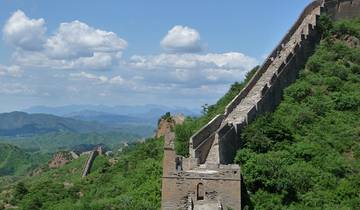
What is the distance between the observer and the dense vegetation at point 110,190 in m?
27.6

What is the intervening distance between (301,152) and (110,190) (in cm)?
1263

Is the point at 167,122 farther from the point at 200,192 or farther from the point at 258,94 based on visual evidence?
the point at 200,192

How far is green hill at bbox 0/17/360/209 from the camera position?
25.4m

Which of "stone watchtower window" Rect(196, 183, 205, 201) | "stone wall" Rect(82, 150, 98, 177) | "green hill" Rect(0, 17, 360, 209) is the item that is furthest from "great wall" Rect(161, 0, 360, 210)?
"stone wall" Rect(82, 150, 98, 177)

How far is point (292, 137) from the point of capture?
30391 mm

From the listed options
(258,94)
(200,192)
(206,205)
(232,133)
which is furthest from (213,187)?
(258,94)

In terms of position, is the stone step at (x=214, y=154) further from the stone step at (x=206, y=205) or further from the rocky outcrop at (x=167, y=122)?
the rocky outcrop at (x=167, y=122)

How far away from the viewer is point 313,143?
30.2m

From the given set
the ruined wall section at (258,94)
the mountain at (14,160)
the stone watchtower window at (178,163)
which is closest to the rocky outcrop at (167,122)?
the ruined wall section at (258,94)

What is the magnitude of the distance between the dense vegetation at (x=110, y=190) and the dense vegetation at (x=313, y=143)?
4498mm

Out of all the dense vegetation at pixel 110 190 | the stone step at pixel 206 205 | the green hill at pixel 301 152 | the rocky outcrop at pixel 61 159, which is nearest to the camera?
the stone step at pixel 206 205

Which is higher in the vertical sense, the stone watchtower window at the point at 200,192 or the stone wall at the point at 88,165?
the stone wall at the point at 88,165

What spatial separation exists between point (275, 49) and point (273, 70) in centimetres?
349

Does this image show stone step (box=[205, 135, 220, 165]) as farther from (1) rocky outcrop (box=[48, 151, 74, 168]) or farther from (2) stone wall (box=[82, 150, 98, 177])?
(1) rocky outcrop (box=[48, 151, 74, 168])
